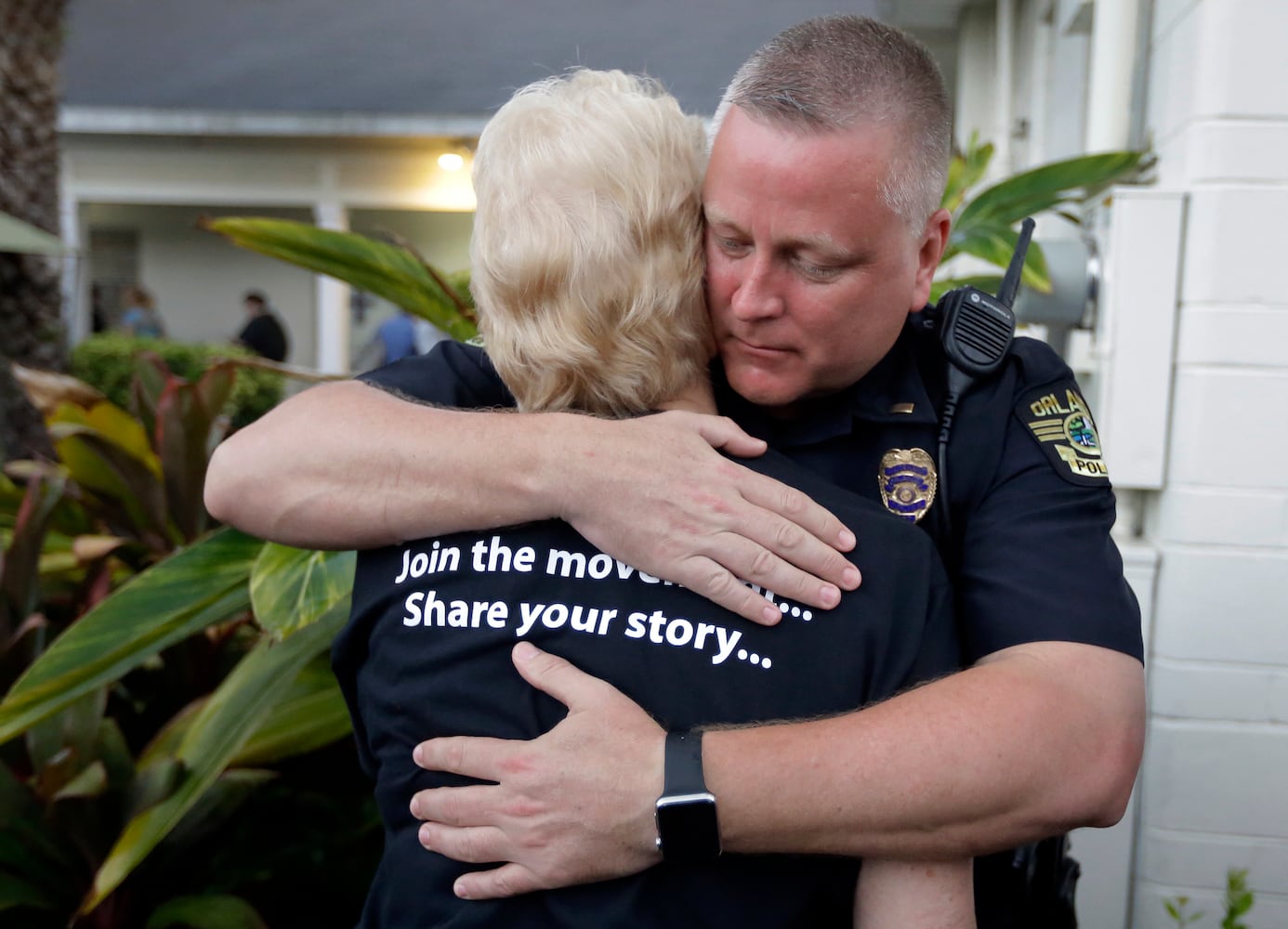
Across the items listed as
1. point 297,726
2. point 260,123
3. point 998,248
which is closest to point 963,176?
point 998,248

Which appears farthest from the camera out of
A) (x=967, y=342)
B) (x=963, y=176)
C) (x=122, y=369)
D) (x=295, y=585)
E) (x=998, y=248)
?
(x=122, y=369)

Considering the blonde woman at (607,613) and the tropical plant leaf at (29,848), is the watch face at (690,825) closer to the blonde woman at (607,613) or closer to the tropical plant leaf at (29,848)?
the blonde woman at (607,613)

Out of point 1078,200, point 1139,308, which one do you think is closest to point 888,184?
point 1139,308

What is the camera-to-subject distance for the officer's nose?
1.30 m

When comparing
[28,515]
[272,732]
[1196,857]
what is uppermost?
Answer: [28,515]

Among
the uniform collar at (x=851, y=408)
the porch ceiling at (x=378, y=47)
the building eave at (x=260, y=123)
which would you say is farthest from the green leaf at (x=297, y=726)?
the building eave at (x=260, y=123)

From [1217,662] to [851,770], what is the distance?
1544 millimetres

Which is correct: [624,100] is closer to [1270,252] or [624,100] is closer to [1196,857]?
[1270,252]

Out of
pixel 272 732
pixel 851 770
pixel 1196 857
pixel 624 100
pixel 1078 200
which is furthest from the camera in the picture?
pixel 1078 200

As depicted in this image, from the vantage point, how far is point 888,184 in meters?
1.30

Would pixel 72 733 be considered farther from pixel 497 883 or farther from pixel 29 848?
pixel 497 883

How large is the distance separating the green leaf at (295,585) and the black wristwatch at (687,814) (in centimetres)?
89

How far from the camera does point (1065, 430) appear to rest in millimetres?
1378

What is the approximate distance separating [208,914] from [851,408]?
1514 mm
